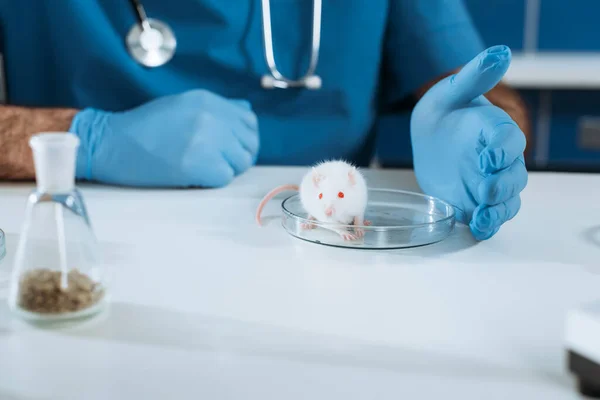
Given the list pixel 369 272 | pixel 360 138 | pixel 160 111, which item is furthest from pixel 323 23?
pixel 369 272

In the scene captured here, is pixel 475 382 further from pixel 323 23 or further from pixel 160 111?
pixel 323 23

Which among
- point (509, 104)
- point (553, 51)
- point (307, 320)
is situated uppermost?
point (553, 51)

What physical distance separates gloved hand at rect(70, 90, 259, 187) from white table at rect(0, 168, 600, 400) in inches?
6.3

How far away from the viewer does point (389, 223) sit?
67 cm

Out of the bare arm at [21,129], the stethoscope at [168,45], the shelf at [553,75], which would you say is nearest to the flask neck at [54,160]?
the bare arm at [21,129]

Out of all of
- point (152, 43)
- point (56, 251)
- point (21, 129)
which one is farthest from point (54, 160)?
point (152, 43)

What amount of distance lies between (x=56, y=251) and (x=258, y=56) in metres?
0.74

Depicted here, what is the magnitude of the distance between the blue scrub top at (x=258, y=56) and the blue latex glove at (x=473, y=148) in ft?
1.20

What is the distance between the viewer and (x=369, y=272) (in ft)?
1.76

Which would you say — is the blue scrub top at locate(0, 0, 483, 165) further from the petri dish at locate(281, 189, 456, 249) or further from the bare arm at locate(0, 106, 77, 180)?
the petri dish at locate(281, 189, 456, 249)

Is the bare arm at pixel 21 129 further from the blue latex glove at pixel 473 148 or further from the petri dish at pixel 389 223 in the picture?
the blue latex glove at pixel 473 148

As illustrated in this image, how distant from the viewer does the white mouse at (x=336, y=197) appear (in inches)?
24.6

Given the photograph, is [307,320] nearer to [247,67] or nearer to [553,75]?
[247,67]

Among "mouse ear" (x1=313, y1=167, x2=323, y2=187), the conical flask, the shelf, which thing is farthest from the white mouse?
the shelf
